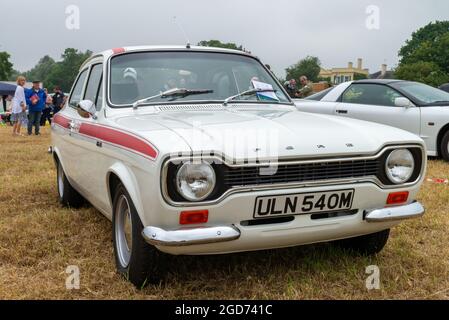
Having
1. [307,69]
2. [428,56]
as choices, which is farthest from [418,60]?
[307,69]

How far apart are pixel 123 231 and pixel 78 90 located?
7.31 feet

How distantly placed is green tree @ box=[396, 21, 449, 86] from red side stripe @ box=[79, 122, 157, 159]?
53052mm

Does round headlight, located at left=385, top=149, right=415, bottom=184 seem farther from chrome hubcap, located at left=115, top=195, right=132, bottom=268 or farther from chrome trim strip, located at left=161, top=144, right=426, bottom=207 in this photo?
chrome hubcap, located at left=115, top=195, right=132, bottom=268

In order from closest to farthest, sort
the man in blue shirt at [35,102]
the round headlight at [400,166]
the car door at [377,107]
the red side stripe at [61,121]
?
1. the round headlight at [400,166]
2. the red side stripe at [61,121]
3. the car door at [377,107]
4. the man in blue shirt at [35,102]

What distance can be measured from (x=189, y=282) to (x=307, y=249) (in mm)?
1013

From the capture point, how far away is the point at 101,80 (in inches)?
151

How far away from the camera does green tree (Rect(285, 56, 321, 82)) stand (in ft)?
307

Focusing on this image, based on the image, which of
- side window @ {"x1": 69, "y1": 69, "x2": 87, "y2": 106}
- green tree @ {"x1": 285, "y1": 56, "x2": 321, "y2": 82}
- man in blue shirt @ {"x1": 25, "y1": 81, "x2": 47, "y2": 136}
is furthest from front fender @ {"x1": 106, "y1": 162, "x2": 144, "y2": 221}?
green tree @ {"x1": 285, "y1": 56, "x2": 321, "y2": 82}

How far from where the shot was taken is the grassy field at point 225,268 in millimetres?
2883

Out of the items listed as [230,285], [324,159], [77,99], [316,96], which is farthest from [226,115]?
[316,96]

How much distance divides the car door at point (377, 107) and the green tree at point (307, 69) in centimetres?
8523

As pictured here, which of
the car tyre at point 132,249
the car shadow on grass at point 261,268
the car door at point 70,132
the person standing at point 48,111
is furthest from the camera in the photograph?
the person standing at point 48,111

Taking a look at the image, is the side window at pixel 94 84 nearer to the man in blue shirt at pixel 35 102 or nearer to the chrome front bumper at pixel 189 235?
the chrome front bumper at pixel 189 235

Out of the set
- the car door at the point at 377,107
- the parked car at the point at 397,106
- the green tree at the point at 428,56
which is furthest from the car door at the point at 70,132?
the green tree at the point at 428,56
